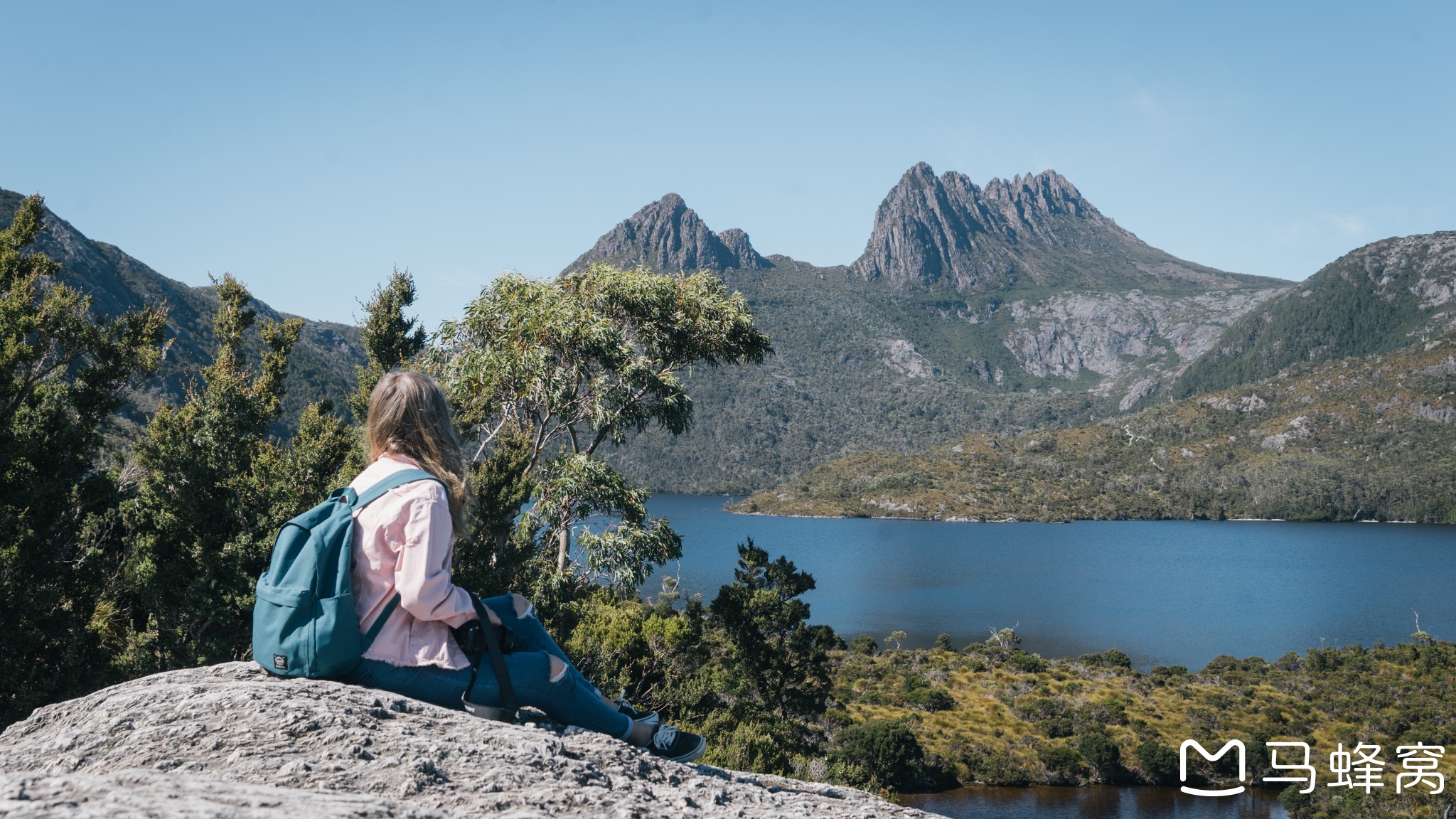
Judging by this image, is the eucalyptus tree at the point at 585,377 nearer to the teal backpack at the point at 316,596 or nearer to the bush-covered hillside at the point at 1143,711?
the teal backpack at the point at 316,596

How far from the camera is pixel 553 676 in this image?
3.44 m

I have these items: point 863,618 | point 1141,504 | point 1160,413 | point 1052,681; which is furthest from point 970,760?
point 1160,413

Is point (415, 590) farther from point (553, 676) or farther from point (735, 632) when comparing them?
point (735, 632)

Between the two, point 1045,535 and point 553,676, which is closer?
point 553,676

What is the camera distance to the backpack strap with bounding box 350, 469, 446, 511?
3.06 metres

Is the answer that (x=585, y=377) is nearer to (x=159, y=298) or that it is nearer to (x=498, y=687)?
(x=498, y=687)

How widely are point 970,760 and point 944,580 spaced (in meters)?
49.0

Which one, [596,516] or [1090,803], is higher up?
[596,516]

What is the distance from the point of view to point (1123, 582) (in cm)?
7831

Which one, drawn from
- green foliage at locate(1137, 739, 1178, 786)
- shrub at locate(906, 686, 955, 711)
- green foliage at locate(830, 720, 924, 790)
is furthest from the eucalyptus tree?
shrub at locate(906, 686, 955, 711)

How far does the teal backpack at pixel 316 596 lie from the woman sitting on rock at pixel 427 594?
0.05 metres

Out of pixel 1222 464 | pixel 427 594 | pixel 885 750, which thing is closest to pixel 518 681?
pixel 427 594

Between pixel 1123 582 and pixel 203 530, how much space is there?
81390mm

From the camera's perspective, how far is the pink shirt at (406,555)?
9.82 feet
